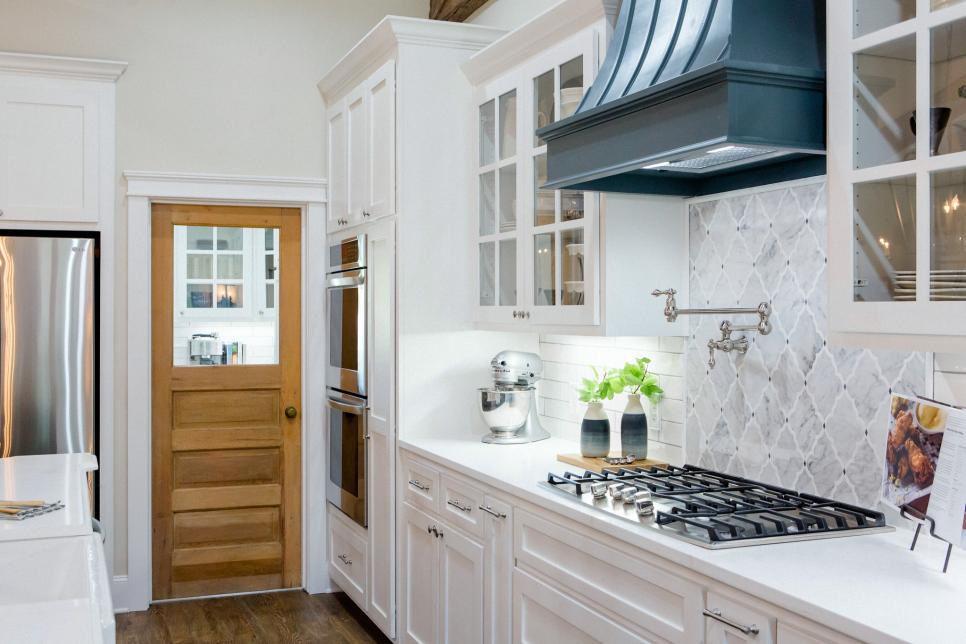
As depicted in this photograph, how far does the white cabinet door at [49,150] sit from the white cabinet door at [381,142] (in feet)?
4.55

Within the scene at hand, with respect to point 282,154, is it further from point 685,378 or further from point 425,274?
point 685,378

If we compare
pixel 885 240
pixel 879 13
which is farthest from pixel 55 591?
pixel 879 13

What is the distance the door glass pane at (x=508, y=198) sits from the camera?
134 inches

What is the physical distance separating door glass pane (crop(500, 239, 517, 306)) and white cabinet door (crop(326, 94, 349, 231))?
1.12m

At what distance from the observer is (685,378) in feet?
9.73

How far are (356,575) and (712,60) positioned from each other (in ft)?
9.82

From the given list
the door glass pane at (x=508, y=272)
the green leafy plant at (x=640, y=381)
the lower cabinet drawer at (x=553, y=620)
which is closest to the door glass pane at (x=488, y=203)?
the door glass pane at (x=508, y=272)

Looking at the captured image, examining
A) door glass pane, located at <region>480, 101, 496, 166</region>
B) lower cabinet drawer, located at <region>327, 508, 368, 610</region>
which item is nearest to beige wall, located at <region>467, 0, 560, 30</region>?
door glass pane, located at <region>480, 101, 496, 166</region>

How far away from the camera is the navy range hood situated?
197cm

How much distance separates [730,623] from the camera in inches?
71.4

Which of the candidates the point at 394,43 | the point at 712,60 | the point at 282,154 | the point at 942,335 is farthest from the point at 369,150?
the point at 942,335

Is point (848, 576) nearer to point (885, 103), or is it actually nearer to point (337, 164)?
point (885, 103)

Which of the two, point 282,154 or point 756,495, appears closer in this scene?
point 756,495

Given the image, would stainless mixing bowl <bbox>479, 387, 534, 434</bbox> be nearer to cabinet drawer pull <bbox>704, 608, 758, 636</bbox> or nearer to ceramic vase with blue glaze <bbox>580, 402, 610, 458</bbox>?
ceramic vase with blue glaze <bbox>580, 402, 610, 458</bbox>
